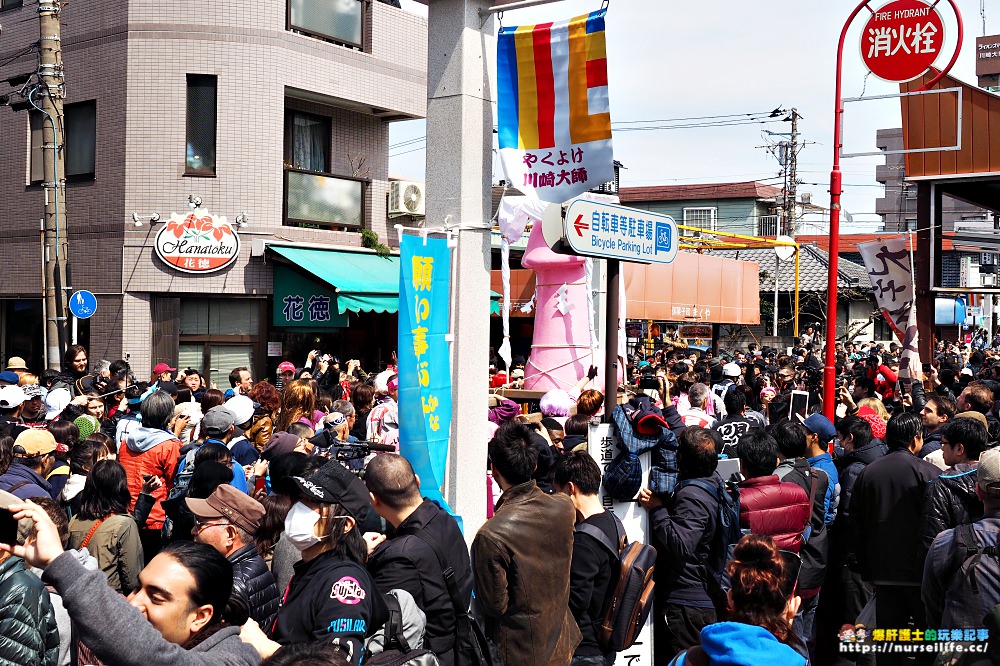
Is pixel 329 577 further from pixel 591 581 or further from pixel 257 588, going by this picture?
pixel 591 581

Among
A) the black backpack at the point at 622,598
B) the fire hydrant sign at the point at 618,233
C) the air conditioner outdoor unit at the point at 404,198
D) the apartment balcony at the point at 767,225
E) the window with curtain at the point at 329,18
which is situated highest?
the window with curtain at the point at 329,18

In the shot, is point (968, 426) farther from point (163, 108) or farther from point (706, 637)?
point (163, 108)

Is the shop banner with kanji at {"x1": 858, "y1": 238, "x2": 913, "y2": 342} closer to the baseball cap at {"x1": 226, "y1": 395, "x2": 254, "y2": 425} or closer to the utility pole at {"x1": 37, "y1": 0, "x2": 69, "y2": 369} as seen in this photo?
the baseball cap at {"x1": 226, "y1": 395, "x2": 254, "y2": 425}

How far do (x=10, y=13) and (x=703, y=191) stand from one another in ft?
105

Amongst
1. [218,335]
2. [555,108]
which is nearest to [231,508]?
[555,108]

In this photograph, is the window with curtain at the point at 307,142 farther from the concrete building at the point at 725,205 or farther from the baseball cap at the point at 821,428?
the concrete building at the point at 725,205

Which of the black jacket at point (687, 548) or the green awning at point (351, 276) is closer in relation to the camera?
the black jacket at point (687, 548)

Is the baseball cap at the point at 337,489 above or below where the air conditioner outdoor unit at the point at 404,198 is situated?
below

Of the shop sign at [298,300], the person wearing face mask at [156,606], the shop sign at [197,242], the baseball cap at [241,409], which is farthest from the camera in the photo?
the shop sign at [298,300]

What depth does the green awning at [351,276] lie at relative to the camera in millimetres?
16812

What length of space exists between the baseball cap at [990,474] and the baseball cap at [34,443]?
19.5 feet

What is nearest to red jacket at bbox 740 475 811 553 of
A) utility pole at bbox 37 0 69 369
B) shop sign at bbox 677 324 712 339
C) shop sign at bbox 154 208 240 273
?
utility pole at bbox 37 0 69 369

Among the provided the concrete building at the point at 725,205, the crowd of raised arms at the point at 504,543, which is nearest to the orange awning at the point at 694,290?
the crowd of raised arms at the point at 504,543

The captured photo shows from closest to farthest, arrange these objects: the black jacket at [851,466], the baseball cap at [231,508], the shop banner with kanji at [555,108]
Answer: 1. the baseball cap at [231,508]
2. the shop banner with kanji at [555,108]
3. the black jacket at [851,466]
